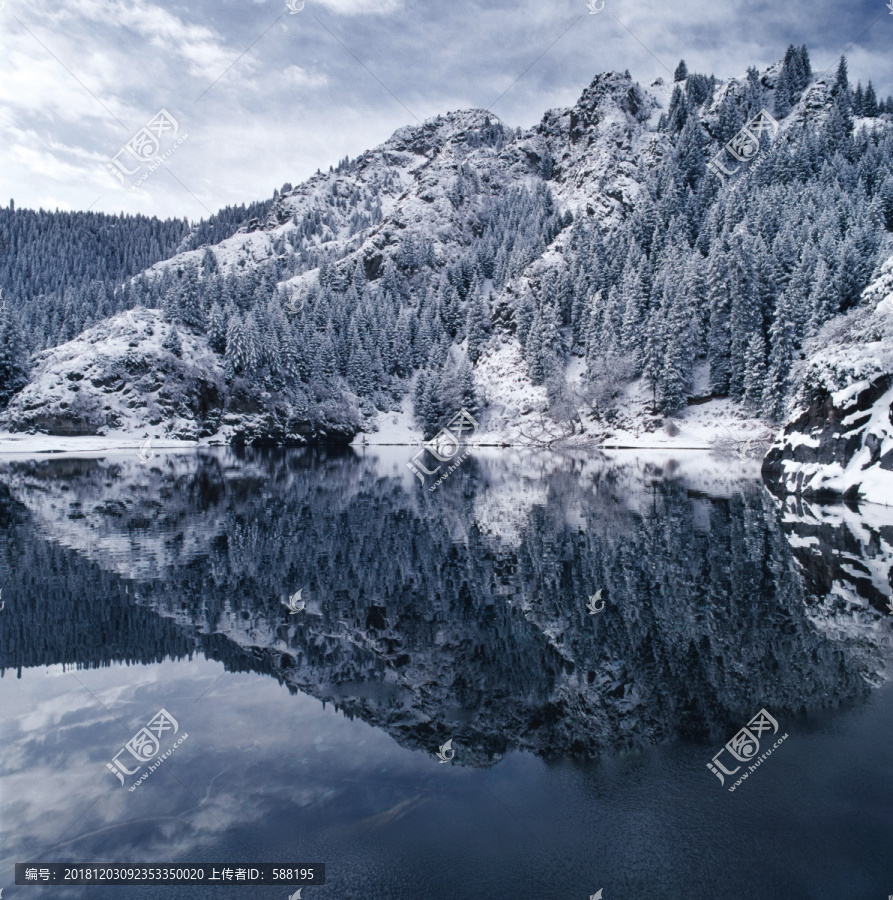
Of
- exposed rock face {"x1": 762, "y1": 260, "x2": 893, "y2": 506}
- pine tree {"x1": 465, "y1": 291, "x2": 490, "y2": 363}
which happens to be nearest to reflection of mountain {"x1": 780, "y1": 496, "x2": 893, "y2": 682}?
exposed rock face {"x1": 762, "y1": 260, "x2": 893, "y2": 506}

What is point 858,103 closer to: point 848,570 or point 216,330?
point 216,330

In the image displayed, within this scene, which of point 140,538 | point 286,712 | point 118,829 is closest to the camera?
point 118,829

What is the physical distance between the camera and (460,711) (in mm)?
8422

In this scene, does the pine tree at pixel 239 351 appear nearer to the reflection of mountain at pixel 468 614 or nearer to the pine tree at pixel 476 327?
the pine tree at pixel 476 327

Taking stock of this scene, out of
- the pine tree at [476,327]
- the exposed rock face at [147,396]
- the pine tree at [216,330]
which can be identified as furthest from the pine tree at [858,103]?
the pine tree at [216,330]

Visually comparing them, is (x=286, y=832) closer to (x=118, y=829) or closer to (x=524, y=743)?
(x=118, y=829)

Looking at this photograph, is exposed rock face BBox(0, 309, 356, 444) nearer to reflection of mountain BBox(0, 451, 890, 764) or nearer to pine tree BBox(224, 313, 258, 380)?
pine tree BBox(224, 313, 258, 380)

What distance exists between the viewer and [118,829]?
5.95 m

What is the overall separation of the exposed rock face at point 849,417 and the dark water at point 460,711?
1204 cm

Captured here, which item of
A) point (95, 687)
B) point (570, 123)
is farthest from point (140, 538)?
point (570, 123)

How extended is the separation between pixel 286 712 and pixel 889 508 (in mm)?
29240

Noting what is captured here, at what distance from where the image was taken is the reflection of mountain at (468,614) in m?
8.50

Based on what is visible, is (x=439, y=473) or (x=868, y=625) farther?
(x=439, y=473)

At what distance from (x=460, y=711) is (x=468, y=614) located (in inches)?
164
